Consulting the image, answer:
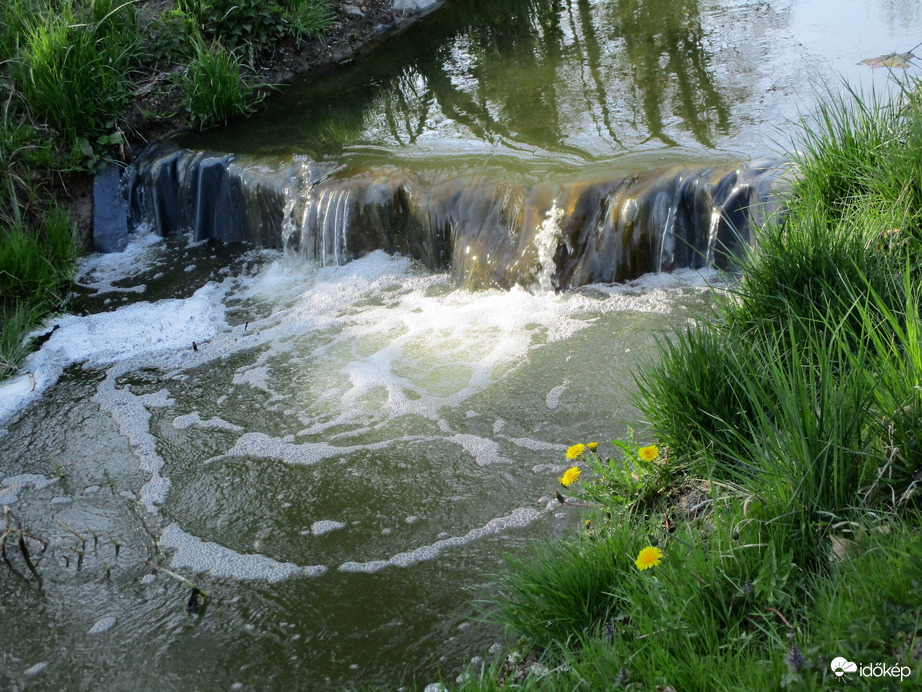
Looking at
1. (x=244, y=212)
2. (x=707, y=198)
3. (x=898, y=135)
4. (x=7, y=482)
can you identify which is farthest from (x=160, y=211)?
(x=898, y=135)

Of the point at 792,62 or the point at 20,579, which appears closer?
the point at 20,579

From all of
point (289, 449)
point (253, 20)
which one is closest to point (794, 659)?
point (289, 449)

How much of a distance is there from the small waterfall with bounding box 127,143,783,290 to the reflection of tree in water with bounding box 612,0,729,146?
2.42 feet

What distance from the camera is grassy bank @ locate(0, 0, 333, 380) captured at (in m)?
5.79

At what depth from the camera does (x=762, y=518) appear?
7.31ft

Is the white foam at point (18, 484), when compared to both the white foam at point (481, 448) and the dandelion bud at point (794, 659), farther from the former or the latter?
the dandelion bud at point (794, 659)

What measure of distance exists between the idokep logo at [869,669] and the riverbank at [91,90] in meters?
4.95

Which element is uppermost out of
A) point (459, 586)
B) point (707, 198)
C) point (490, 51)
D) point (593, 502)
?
point (490, 51)

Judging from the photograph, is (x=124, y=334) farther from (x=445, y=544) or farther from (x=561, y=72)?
(x=561, y=72)

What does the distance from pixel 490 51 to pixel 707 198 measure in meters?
4.07

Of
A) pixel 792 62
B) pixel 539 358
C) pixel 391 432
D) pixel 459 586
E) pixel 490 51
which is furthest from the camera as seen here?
pixel 490 51

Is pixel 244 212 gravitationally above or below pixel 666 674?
above

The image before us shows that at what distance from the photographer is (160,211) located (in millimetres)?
6773

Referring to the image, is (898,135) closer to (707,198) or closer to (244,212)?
(707,198)
